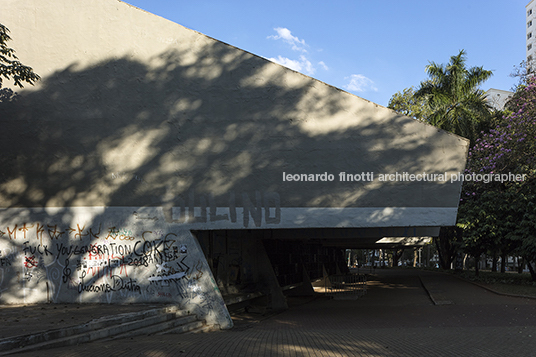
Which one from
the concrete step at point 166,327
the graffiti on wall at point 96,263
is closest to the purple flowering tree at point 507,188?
the graffiti on wall at point 96,263

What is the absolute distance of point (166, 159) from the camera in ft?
38.3

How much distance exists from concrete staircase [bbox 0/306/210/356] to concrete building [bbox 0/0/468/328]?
0.75 meters

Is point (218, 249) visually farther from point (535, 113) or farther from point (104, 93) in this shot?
point (535, 113)

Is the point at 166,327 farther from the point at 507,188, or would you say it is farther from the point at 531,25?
the point at 531,25

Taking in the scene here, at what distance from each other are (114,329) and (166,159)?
4.84 meters

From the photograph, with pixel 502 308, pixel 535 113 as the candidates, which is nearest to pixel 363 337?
pixel 502 308

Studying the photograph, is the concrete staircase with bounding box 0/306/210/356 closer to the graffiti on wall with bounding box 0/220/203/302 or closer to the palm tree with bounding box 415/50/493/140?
the graffiti on wall with bounding box 0/220/203/302

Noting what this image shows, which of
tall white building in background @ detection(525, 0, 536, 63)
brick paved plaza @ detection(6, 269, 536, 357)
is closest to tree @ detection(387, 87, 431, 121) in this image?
brick paved plaza @ detection(6, 269, 536, 357)

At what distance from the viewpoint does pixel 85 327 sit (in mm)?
7988

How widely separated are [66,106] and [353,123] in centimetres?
793

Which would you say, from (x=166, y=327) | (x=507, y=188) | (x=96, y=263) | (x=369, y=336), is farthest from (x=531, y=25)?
(x=166, y=327)

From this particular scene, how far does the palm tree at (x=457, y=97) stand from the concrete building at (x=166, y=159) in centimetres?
1758

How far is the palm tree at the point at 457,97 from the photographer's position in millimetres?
26656

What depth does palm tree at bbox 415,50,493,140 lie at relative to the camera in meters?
26.7
